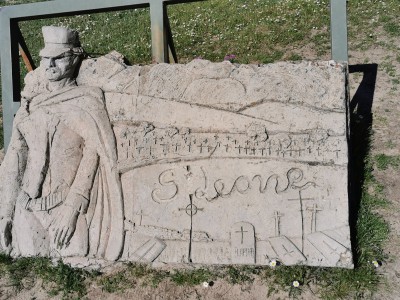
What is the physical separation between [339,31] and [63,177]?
3.19 metres

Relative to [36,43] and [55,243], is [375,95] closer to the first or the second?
[55,243]

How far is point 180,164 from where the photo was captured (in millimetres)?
4309

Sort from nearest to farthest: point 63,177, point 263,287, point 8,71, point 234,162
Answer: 1. point 263,287
2. point 234,162
3. point 63,177
4. point 8,71

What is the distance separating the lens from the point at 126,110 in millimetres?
4395

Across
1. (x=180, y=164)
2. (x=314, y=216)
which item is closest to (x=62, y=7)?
(x=180, y=164)

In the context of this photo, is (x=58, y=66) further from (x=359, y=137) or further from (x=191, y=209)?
(x=359, y=137)

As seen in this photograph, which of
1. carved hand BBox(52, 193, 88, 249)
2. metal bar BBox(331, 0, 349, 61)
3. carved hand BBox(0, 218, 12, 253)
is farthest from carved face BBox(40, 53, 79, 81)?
metal bar BBox(331, 0, 349, 61)

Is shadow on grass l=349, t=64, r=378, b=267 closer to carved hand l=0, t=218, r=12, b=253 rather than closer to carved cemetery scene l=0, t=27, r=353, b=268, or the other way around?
carved cemetery scene l=0, t=27, r=353, b=268

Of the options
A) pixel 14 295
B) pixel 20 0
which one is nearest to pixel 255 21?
pixel 14 295

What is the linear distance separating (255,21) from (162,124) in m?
5.55

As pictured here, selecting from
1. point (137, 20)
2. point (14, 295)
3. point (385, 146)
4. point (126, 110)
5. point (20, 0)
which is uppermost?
point (20, 0)

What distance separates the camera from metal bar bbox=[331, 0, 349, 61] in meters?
4.67

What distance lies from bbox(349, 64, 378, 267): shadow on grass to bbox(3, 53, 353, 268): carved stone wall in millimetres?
535

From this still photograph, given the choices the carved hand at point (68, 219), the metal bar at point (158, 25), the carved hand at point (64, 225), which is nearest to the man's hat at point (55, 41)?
the metal bar at point (158, 25)
